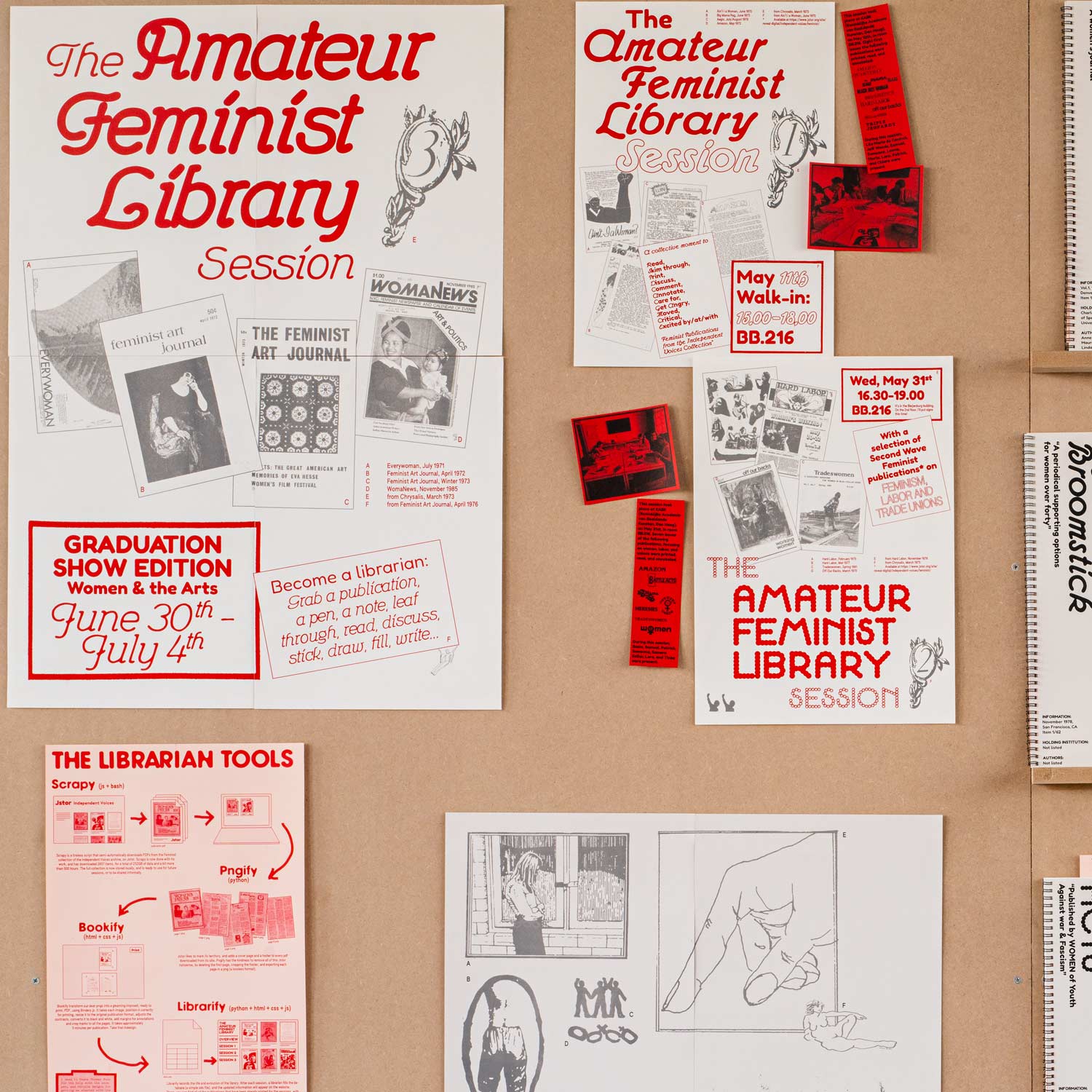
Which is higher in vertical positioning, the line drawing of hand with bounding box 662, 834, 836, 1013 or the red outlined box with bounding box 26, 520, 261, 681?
the red outlined box with bounding box 26, 520, 261, 681

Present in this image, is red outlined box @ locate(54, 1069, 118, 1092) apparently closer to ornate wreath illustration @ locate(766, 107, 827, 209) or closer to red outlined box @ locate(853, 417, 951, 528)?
red outlined box @ locate(853, 417, 951, 528)

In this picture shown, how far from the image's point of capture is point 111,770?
1281 millimetres

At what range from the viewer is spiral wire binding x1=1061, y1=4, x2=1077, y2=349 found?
1.27 meters

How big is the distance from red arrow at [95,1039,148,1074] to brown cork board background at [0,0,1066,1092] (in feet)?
0.26

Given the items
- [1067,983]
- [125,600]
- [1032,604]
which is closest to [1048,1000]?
[1067,983]

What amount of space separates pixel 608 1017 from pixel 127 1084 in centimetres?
64

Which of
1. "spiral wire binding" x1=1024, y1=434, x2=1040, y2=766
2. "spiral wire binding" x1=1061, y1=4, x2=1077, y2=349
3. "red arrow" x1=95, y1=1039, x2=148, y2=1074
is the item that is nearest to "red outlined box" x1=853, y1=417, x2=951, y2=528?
"spiral wire binding" x1=1024, y1=434, x2=1040, y2=766

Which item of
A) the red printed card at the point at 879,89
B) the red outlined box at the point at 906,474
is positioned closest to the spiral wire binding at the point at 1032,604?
the red outlined box at the point at 906,474

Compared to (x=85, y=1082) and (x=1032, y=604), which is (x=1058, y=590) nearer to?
(x=1032, y=604)

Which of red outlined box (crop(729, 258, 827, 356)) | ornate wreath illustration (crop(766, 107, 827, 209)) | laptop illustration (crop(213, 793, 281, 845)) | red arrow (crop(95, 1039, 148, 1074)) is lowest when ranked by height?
red arrow (crop(95, 1039, 148, 1074))

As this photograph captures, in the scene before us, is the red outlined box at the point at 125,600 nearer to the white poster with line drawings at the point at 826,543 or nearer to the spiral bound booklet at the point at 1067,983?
the white poster with line drawings at the point at 826,543

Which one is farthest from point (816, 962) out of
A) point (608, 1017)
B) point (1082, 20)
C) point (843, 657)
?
point (1082, 20)

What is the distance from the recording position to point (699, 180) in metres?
1.28

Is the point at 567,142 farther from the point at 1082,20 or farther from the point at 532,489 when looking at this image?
the point at 1082,20
